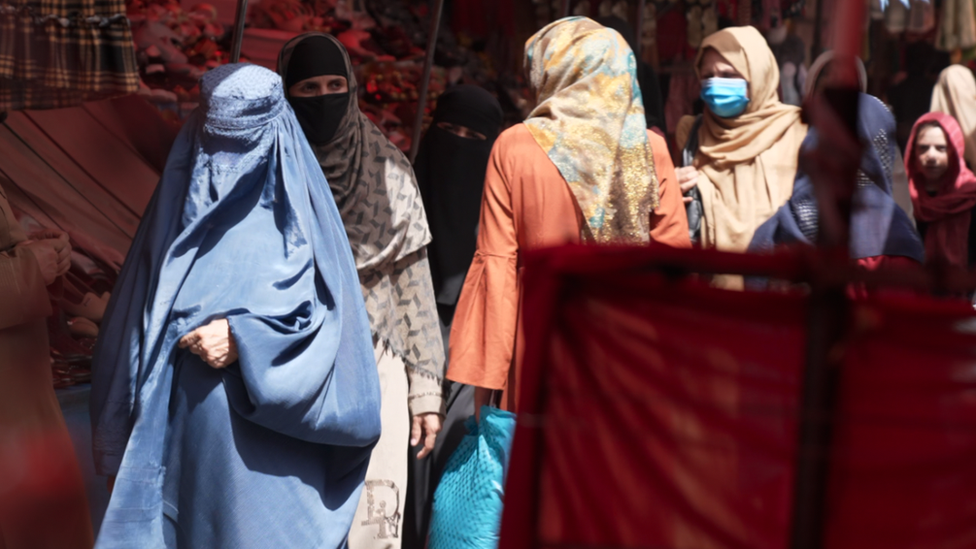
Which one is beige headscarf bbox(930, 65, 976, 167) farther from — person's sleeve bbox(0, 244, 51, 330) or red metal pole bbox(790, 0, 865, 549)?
red metal pole bbox(790, 0, 865, 549)

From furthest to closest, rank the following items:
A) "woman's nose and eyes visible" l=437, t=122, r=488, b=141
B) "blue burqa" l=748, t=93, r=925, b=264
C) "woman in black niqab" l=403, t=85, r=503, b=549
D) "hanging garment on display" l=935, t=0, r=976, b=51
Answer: "hanging garment on display" l=935, t=0, r=976, b=51 < "woman's nose and eyes visible" l=437, t=122, r=488, b=141 < "woman in black niqab" l=403, t=85, r=503, b=549 < "blue burqa" l=748, t=93, r=925, b=264

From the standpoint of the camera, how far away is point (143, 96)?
281cm

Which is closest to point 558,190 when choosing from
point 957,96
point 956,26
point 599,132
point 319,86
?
point 599,132

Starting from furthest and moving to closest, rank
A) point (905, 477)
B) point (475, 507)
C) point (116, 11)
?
point (116, 11)
point (475, 507)
point (905, 477)

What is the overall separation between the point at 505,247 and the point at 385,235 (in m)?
0.42

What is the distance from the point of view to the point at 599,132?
7.29 ft

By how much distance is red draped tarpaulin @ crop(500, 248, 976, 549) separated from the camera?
661 mm

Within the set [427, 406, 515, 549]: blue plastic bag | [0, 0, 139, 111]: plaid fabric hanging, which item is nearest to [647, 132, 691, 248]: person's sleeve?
[427, 406, 515, 549]: blue plastic bag

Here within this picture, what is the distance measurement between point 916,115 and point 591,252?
438 centimetres

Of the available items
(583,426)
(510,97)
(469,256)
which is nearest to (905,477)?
(583,426)

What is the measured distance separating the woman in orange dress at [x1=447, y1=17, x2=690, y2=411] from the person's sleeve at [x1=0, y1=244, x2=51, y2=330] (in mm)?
1072

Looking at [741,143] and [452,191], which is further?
[452,191]

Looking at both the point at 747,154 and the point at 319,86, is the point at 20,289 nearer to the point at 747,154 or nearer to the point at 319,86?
the point at 319,86

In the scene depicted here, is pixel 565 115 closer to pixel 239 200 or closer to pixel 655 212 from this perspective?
pixel 655 212
